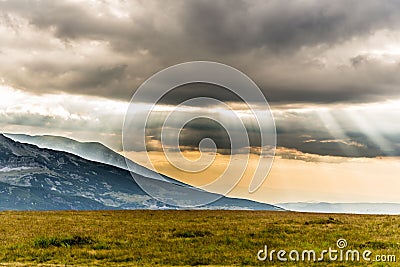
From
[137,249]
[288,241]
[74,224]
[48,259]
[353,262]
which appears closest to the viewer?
[353,262]

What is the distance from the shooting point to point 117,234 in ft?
116

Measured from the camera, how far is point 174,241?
32.5 meters

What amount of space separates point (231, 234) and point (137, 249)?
8157 mm

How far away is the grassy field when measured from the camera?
26.8 metres

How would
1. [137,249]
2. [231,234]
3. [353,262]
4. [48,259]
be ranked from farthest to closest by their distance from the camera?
1. [231,234]
2. [137,249]
3. [48,259]
4. [353,262]

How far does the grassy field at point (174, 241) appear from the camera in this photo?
2675cm

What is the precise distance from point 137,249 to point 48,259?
5.47 metres

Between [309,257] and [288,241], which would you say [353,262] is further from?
[288,241]

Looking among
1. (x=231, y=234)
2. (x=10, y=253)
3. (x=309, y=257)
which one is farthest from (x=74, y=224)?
(x=309, y=257)

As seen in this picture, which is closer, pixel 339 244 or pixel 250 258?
pixel 250 258

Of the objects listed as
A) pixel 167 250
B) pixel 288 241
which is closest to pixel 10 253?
pixel 167 250

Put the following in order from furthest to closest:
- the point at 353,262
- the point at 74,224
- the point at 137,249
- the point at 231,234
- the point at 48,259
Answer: the point at 74,224 → the point at 231,234 → the point at 137,249 → the point at 48,259 → the point at 353,262

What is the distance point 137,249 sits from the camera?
97.2 feet

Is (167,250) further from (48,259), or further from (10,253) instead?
(10,253)
